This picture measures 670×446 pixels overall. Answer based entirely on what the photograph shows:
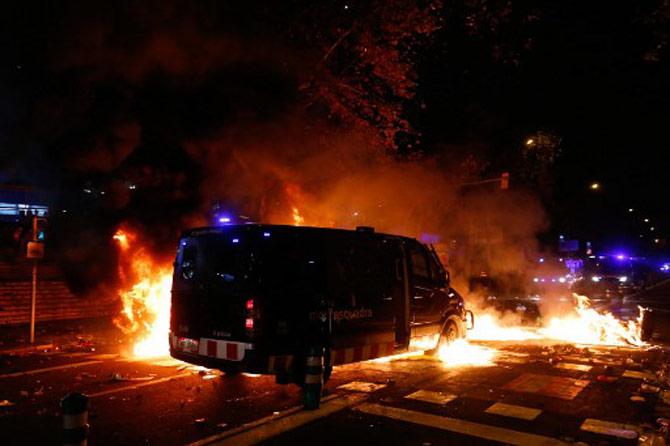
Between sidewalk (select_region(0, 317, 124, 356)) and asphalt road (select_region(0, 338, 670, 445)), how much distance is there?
113 centimetres

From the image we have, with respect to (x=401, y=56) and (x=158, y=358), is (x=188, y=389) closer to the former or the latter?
(x=158, y=358)

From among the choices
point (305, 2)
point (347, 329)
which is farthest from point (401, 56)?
point (347, 329)

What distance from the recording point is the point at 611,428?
5770 mm

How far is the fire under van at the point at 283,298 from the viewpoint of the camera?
645 cm

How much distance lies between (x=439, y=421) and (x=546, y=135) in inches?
800

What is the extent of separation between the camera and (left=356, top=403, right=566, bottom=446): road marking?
17.3 feet

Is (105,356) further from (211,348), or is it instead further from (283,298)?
(283,298)

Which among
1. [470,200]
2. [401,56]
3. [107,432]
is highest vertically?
[401,56]

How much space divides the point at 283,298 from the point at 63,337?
24.4 feet

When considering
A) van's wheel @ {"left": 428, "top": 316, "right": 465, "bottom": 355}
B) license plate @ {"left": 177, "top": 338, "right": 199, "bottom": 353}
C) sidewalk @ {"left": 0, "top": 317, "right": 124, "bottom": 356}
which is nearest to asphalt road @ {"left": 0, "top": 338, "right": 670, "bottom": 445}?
van's wheel @ {"left": 428, "top": 316, "right": 465, "bottom": 355}

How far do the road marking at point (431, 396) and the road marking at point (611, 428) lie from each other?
1.52 meters

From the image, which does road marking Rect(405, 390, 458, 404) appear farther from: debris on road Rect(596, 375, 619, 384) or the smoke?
the smoke

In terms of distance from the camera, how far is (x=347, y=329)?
286 inches

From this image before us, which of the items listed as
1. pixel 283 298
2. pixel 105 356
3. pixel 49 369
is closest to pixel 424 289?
pixel 283 298
